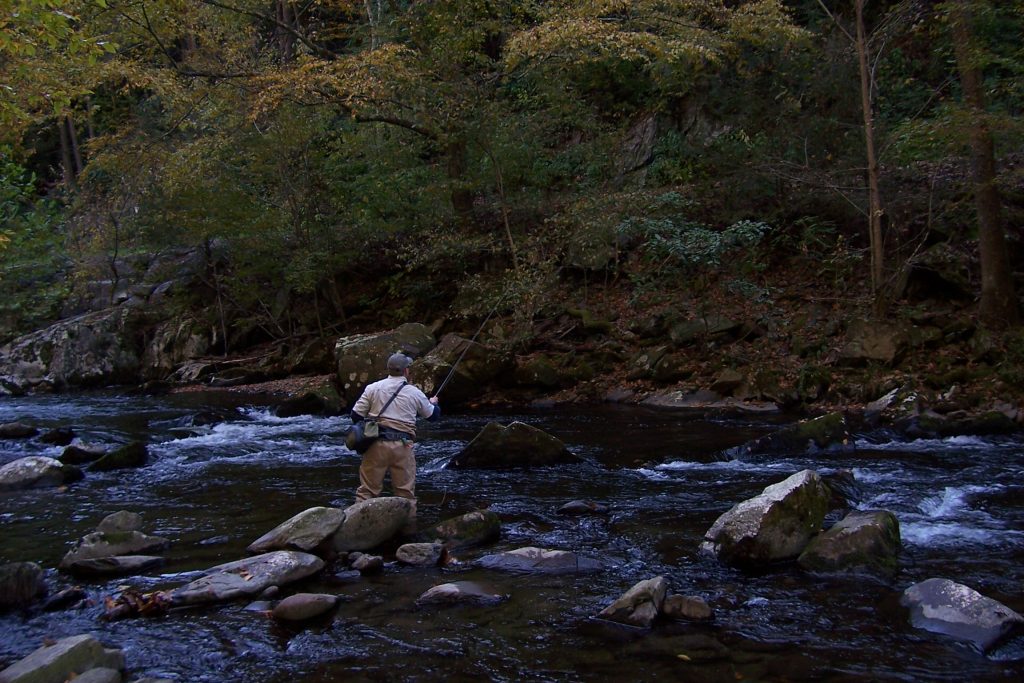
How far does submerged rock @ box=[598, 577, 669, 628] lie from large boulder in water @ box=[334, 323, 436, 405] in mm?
10431

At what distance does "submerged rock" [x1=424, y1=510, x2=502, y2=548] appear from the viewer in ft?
24.0

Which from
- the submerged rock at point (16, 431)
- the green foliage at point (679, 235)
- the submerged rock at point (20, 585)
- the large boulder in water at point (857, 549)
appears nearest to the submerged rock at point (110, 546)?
the submerged rock at point (20, 585)

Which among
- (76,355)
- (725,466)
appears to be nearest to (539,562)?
(725,466)

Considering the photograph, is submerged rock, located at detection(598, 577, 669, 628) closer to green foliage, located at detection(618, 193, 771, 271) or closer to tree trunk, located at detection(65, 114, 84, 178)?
green foliage, located at detection(618, 193, 771, 271)

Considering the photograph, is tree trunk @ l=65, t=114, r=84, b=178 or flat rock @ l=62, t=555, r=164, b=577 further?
tree trunk @ l=65, t=114, r=84, b=178

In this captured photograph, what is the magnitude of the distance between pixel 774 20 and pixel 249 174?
12.0m

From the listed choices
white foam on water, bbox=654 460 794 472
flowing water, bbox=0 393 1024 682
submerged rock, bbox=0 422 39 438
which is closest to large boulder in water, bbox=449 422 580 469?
flowing water, bbox=0 393 1024 682

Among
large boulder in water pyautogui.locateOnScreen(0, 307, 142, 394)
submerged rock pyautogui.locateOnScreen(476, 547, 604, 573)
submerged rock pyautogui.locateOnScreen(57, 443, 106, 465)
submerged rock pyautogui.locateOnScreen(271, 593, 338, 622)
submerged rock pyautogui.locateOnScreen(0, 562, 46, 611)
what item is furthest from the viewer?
large boulder in water pyautogui.locateOnScreen(0, 307, 142, 394)

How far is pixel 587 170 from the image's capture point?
1888 cm

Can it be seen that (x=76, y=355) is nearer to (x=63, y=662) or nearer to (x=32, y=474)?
(x=32, y=474)

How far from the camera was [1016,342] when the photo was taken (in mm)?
12719

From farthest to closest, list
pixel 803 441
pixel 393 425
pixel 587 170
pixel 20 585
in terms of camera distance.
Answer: pixel 587 170 < pixel 803 441 < pixel 393 425 < pixel 20 585

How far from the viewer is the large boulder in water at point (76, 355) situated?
22.2 metres

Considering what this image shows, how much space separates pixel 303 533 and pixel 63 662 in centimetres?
248
